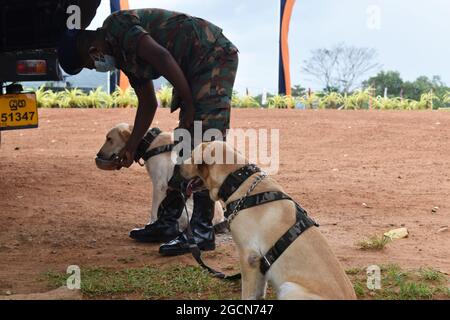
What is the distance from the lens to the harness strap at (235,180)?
3508 mm

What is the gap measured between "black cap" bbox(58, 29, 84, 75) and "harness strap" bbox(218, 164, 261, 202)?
5.67ft

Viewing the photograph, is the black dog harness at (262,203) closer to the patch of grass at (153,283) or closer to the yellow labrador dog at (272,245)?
the yellow labrador dog at (272,245)

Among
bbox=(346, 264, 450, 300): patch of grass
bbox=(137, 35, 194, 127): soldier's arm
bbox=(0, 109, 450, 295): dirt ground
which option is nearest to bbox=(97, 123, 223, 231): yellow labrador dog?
bbox=(0, 109, 450, 295): dirt ground

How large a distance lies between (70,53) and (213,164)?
1.65 meters

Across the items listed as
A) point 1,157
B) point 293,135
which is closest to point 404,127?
point 293,135

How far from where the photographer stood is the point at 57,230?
5.81 m

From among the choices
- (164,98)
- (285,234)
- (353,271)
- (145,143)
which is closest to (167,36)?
(145,143)

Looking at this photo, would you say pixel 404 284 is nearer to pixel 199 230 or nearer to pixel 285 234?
pixel 285 234

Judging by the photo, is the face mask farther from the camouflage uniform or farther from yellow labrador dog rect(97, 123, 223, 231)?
yellow labrador dog rect(97, 123, 223, 231)

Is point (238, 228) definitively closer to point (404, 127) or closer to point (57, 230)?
point (57, 230)

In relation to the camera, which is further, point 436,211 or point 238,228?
point 436,211

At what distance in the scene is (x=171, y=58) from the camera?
14.1ft
